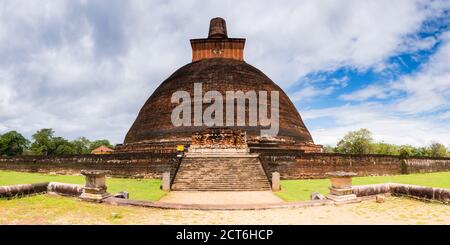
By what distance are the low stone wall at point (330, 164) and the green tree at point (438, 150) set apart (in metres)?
25.6

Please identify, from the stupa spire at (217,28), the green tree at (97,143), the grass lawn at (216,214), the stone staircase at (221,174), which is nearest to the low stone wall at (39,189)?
the grass lawn at (216,214)

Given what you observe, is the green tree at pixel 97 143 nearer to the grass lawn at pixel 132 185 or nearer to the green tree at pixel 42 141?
the green tree at pixel 42 141

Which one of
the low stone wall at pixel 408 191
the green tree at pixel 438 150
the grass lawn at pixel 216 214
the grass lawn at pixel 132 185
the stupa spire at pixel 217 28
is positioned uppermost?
the stupa spire at pixel 217 28

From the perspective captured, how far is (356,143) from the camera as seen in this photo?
1236 inches

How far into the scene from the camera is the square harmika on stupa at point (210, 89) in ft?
60.1

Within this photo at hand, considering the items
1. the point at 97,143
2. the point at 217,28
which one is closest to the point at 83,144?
the point at 97,143

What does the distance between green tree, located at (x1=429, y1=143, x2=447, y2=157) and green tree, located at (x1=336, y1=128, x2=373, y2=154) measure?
14105 millimetres

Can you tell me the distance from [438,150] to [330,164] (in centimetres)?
3449

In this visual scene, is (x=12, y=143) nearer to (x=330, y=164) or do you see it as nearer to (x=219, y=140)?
(x=219, y=140)
